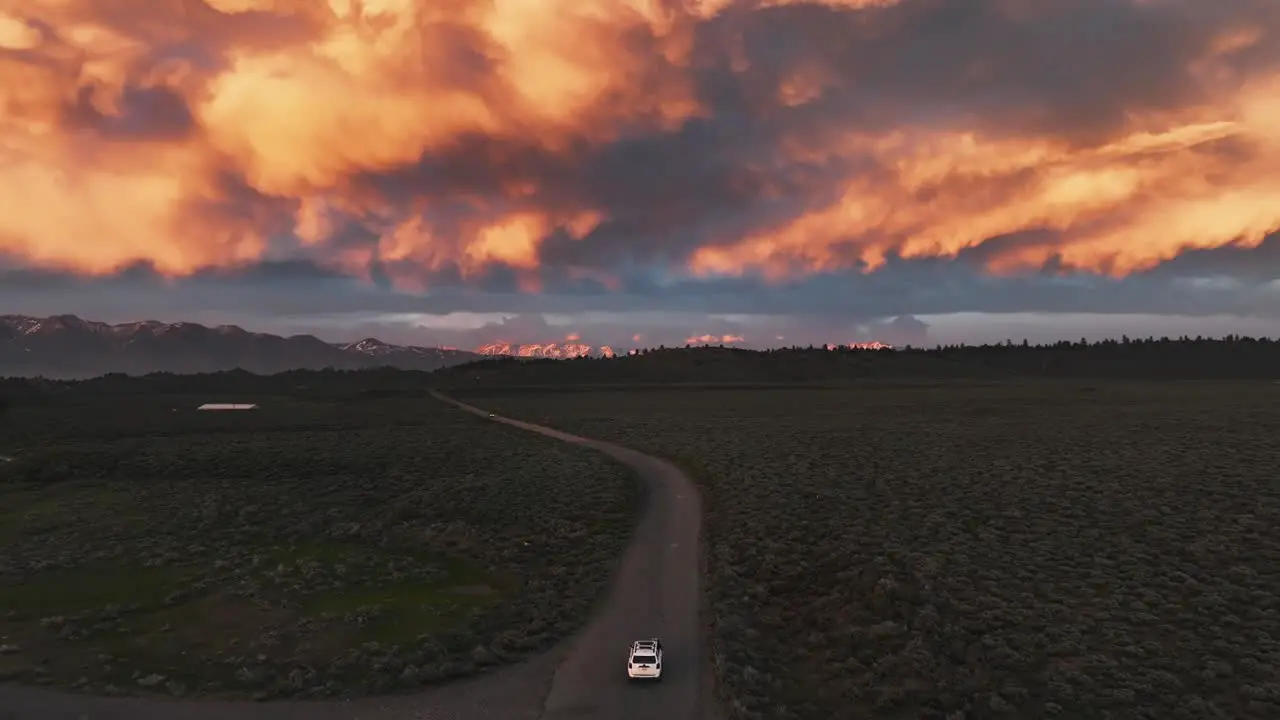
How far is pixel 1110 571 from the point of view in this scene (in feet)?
107

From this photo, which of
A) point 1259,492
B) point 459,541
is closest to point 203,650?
point 459,541

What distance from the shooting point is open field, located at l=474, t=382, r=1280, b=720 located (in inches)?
893

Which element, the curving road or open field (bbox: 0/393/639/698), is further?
open field (bbox: 0/393/639/698)

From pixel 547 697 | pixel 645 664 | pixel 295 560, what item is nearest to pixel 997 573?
pixel 645 664

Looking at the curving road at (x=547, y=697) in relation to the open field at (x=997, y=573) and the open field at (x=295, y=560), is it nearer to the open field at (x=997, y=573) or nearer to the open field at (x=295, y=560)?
the open field at (x=295, y=560)

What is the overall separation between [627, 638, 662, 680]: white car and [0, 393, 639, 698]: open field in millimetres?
5227

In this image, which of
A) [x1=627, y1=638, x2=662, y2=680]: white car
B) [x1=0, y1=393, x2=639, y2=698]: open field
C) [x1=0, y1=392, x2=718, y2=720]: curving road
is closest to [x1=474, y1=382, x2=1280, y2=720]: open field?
[x1=0, y1=392, x2=718, y2=720]: curving road

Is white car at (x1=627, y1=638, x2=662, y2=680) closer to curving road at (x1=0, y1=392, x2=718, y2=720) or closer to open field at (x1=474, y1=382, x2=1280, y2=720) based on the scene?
curving road at (x1=0, y1=392, x2=718, y2=720)

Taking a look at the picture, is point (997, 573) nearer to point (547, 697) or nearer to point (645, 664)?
point (645, 664)

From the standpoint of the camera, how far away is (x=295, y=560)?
38688mm

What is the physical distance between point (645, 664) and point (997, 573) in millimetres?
19957

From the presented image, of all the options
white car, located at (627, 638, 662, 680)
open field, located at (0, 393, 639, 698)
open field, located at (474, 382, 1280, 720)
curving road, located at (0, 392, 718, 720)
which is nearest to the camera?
curving road, located at (0, 392, 718, 720)

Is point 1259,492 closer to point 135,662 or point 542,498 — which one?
point 542,498

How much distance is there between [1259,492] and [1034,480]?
13432 mm
